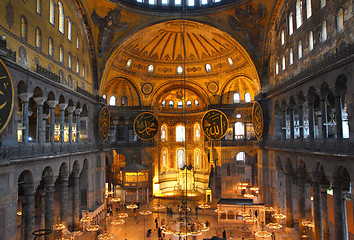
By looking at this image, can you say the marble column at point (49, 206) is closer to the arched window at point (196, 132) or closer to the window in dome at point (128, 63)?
the window in dome at point (128, 63)

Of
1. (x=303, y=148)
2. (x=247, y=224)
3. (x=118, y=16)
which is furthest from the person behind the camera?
(x=118, y=16)

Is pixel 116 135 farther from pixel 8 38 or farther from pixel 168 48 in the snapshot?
pixel 8 38

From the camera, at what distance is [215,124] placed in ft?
54.1

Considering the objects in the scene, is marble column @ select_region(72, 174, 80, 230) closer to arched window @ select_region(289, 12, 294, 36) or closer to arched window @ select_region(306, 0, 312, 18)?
arched window @ select_region(289, 12, 294, 36)

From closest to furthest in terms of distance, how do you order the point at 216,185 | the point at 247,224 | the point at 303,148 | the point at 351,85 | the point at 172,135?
1. the point at 351,85
2. the point at 303,148
3. the point at 247,224
4. the point at 216,185
5. the point at 172,135

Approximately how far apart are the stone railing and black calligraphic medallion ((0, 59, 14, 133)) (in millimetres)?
11714

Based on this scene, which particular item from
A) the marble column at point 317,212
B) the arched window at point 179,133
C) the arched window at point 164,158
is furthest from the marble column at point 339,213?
the arched window at point 179,133

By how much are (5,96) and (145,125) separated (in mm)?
10940

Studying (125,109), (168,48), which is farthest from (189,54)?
(125,109)

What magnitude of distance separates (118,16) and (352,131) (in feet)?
54.8

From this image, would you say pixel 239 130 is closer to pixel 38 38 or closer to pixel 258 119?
pixel 258 119

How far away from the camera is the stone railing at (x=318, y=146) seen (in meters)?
11.0

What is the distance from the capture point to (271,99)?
20.7 m

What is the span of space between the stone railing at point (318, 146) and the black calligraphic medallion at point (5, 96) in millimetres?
11714
